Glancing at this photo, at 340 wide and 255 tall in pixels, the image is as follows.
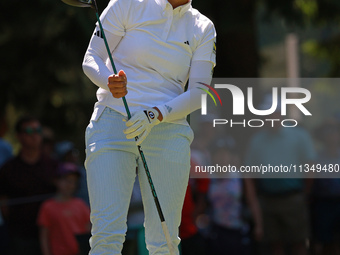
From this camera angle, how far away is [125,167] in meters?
4.00

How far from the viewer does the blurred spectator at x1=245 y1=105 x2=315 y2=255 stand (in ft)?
25.3

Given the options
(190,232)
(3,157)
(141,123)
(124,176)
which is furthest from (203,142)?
(141,123)

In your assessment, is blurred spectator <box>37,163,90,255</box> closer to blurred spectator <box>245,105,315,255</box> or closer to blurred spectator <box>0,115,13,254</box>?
blurred spectator <box>0,115,13,254</box>

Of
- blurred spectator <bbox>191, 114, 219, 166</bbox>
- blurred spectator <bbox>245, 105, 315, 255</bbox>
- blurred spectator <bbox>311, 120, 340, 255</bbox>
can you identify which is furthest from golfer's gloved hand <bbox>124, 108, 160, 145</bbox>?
blurred spectator <bbox>311, 120, 340, 255</bbox>

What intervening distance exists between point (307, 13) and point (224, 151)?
2762 mm

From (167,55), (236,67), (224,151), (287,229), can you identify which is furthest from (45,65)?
(167,55)

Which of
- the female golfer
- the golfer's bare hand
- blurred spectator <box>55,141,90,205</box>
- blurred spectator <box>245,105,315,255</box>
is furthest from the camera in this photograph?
blurred spectator <box>245,105,315,255</box>

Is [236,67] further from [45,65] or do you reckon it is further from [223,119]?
[45,65]

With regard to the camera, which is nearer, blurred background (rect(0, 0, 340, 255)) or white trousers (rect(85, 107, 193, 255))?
white trousers (rect(85, 107, 193, 255))

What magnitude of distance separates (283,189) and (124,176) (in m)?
3.99

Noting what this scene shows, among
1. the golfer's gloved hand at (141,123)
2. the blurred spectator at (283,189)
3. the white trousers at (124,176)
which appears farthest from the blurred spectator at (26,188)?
the golfer's gloved hand at (141,123)

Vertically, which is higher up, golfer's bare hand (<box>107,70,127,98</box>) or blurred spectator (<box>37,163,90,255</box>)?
golfer's bare hand (<box>107,70,127,98</box>)

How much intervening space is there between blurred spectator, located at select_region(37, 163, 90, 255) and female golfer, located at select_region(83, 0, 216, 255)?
3081mm

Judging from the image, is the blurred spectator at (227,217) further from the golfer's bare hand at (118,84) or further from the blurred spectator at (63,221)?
the golfer's bare hand at (118,84)
